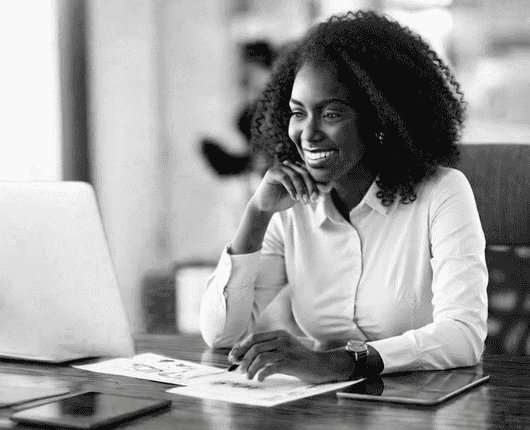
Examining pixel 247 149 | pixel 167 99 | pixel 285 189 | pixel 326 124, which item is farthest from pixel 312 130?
pixel 167 99

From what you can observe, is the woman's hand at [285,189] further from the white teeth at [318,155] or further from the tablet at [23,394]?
the tablet at [23,394]

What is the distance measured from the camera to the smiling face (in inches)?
71.0

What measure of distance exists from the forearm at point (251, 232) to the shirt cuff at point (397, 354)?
1.55 feet

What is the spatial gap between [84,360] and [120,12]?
2421mm

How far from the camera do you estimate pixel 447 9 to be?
3904 millimetres

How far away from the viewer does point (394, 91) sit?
187 cm


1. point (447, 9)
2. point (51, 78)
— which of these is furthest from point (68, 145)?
point (447, 9)

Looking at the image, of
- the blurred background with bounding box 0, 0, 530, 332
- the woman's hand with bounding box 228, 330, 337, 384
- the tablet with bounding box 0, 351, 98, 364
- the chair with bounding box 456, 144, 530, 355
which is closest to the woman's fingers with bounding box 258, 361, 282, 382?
the woman's hand with bounding box 228, 330, 337, 384

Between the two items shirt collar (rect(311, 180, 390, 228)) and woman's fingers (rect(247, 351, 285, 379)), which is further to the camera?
shirt collar (rect(311, 180, 390, 228))

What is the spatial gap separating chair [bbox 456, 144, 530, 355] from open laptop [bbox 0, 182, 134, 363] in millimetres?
865

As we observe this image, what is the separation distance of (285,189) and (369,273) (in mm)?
262

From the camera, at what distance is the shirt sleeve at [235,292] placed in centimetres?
190

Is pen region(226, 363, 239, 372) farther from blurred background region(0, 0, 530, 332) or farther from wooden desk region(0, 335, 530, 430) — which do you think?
blurred background region(0, 0, 530, 332)

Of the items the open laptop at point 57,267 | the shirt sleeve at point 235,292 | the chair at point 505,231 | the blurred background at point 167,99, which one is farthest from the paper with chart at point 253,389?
the blurred background at point 167,99
